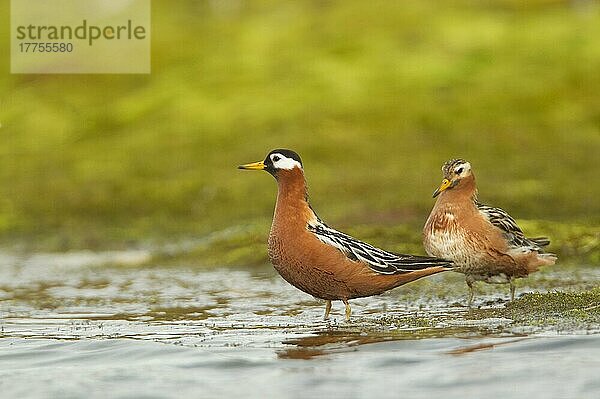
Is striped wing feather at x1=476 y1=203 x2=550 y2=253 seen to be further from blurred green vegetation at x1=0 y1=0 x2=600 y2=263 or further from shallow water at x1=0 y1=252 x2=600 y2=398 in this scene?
blurred green vegetation at x1=0 y1=0 x2=600 y2=263

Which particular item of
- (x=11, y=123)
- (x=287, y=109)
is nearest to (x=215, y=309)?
(x=287, y=109)

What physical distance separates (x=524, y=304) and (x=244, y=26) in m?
44.1

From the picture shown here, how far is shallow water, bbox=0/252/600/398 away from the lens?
10.5 metres

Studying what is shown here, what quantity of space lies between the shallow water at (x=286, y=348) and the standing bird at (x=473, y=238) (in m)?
0.56

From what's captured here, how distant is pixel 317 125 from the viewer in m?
38.0

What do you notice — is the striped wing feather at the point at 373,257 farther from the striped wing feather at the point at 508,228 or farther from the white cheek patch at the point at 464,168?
the white cheek patch at the point at 464,168

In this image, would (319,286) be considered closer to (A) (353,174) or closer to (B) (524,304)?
(B) (524,304)

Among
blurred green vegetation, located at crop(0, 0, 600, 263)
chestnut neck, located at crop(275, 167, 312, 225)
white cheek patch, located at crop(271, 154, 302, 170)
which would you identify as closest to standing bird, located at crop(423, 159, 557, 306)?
chestnut neck, located at crop(275, 167, 312, 225)

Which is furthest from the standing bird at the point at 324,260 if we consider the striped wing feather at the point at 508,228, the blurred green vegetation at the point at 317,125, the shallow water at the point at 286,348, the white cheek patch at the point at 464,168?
the blurred green vegetation at the point at 317,125

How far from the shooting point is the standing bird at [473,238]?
1488 centimetres

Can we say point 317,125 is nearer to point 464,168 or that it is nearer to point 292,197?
point 464,168

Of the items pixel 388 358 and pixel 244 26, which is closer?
pixel 388 358

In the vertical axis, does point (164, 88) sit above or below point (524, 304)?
above

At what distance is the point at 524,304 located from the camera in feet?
45.8
